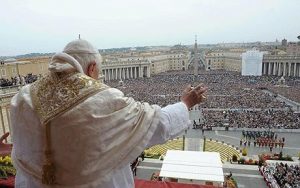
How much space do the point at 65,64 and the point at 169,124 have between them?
0.73m

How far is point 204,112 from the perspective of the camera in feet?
116

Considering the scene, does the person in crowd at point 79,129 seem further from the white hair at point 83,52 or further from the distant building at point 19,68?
the distant building at point 19,68

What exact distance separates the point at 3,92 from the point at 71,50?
1621 cm

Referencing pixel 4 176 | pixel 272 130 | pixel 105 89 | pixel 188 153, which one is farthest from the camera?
pixel 272 130

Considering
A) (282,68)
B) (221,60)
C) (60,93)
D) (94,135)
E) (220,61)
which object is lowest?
(282,68)

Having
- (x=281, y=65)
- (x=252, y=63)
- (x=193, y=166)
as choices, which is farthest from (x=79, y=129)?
(x=281, y=65)

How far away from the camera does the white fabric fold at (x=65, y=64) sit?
180cm

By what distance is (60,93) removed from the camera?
1748mm

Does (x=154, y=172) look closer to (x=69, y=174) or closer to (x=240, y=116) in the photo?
(x=69, y=174)

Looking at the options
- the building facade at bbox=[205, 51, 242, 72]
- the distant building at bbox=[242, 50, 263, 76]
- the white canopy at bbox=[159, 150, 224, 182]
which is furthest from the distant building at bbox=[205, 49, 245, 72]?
the white canopy at bbox=[159, 150, 224, 182]

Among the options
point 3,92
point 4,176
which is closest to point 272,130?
point 3,92

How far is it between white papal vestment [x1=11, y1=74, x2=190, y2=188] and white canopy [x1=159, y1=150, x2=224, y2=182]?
1036 cm

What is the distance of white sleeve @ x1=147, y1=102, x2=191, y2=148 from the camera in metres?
1.77

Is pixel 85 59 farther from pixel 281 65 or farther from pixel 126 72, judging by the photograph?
pixel 281 65
